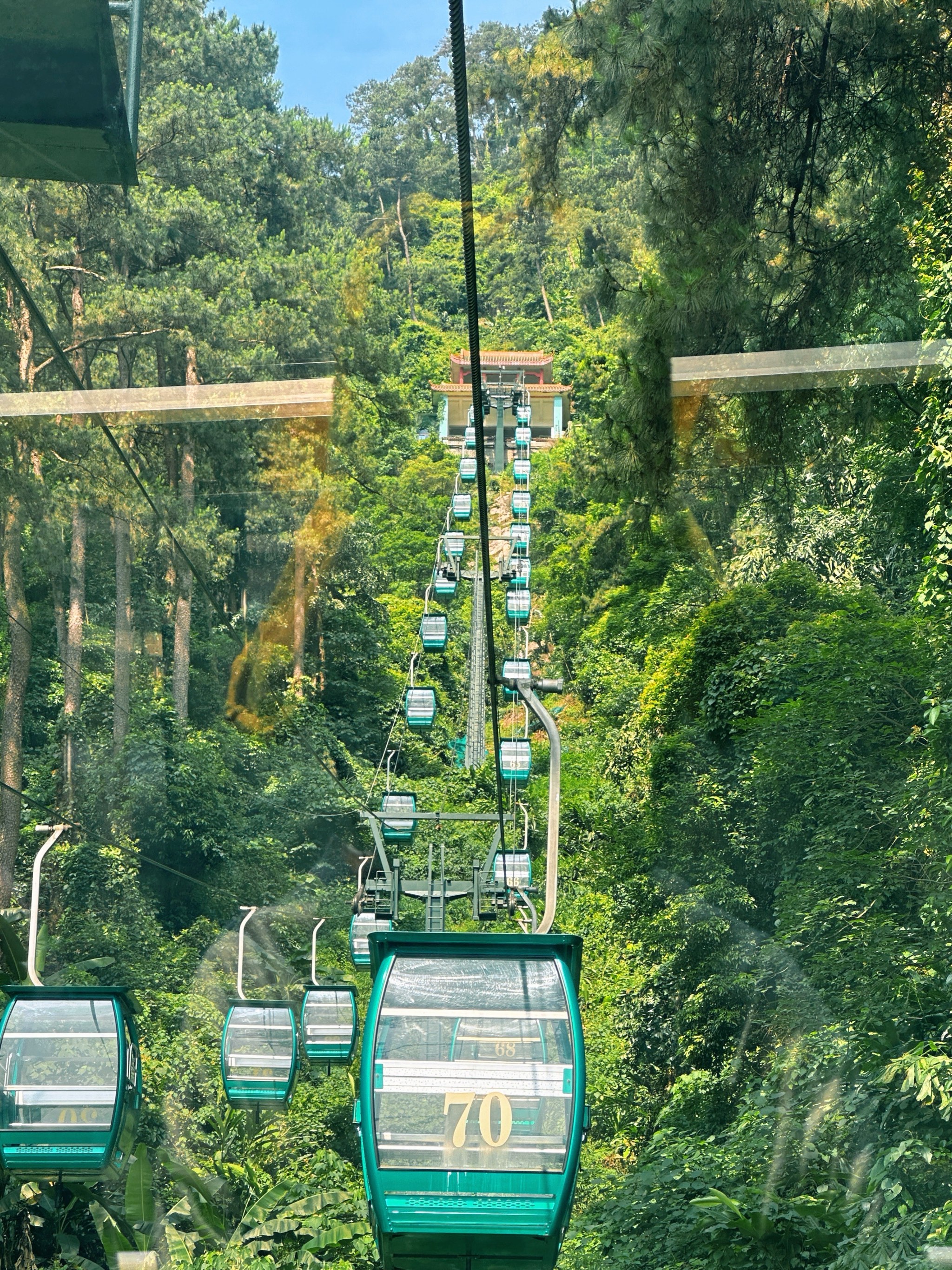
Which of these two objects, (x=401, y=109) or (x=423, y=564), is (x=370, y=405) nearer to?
(x=423, y=564)

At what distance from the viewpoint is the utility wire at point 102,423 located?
16.2 feet

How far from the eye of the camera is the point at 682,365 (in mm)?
12594

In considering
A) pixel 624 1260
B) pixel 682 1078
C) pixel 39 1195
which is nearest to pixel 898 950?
pixel 624 1260

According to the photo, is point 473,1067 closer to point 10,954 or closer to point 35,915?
point 35,915

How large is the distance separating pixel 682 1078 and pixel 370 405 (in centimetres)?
1810

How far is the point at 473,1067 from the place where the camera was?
524 cm

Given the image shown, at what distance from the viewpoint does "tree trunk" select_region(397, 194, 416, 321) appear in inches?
1962

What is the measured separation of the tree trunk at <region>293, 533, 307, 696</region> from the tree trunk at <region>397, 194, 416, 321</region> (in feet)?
75.7

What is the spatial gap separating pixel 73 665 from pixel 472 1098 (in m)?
17.5

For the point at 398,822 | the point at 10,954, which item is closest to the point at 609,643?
the point at 398,822

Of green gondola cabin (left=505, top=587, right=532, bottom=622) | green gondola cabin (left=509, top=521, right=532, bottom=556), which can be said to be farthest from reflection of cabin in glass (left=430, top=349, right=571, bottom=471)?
green gondola cabin (left=505, top=587, right=532, bottom=622)

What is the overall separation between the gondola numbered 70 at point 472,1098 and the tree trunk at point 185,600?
17.2 meters

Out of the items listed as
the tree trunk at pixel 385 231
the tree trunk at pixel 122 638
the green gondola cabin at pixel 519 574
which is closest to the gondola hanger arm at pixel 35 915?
the tree trunk at pixel 122 638

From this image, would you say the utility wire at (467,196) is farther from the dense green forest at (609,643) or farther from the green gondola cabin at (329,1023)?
the green gondola cabin at (329,1023)
